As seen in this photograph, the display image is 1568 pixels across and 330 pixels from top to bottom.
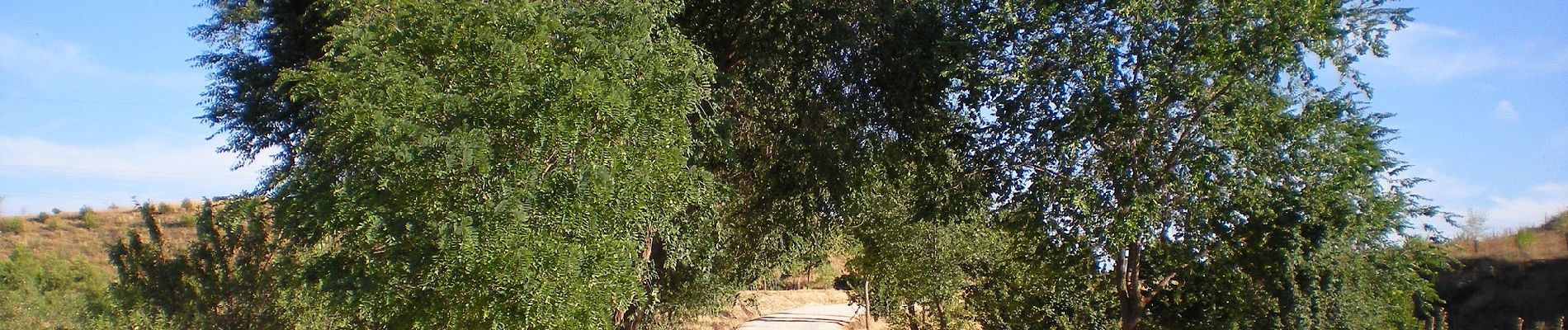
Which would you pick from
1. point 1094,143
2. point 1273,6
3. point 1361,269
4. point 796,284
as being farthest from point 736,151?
point 796,284

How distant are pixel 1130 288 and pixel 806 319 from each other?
2539 centimetres

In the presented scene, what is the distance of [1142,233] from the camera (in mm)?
10523

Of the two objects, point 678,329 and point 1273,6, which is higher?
point 1273,6

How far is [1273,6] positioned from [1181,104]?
3.99 ft

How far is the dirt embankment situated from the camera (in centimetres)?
2939

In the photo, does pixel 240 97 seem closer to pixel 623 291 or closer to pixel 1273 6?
pixel 623 291

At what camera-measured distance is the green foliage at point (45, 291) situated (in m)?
17.6

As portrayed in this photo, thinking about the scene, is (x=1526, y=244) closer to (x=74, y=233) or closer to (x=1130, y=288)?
(x=1130, y=288)

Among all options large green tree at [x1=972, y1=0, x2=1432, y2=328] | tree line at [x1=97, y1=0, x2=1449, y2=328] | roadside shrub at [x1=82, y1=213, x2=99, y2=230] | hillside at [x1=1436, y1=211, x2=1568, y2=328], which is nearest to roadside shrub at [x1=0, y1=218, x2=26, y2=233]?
roadside shrub at [x1=82, y1=213, x2=99, y2=230]

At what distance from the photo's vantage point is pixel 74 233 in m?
37.2

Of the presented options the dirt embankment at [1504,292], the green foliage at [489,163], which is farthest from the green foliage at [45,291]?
the dirt embankment at [1504,292]

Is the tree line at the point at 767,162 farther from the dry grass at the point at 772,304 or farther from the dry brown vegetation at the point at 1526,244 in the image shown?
the dry brown vegetation at the point at 1526,244

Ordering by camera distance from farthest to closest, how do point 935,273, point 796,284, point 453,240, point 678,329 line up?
point 796,284 → point 935,273 → point 678,329 → point 453,240

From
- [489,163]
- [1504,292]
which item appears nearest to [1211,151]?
[489,163]
